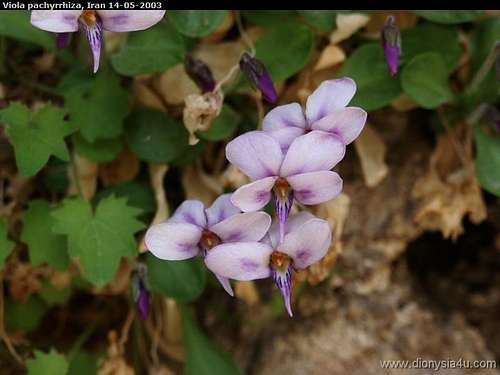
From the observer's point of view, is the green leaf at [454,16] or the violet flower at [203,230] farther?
the green leaf at [454,16]

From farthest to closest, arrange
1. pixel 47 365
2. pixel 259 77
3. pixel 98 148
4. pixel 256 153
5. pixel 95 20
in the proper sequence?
pixel 98 148 → pixel 47 365 → pixel 259 77 → pixel 95 20 → pixel 256 153

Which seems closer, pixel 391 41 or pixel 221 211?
pixel 221 211

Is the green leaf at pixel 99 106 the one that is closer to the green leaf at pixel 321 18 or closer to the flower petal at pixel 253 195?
the green leaf at pixel 321 18

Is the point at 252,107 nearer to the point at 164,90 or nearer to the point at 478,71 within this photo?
the point at 164,90

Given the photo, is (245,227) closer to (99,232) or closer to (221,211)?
(221,211)

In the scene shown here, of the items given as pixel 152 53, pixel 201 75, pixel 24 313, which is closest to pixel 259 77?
pixel 201 75

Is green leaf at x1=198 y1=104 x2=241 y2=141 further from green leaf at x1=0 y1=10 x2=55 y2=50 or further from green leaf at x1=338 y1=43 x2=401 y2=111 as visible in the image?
green leaf at x1=0 y1=10 x2=55 y2=50

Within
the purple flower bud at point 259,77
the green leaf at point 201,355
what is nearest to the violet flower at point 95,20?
the purple flower bud at point 259,77
